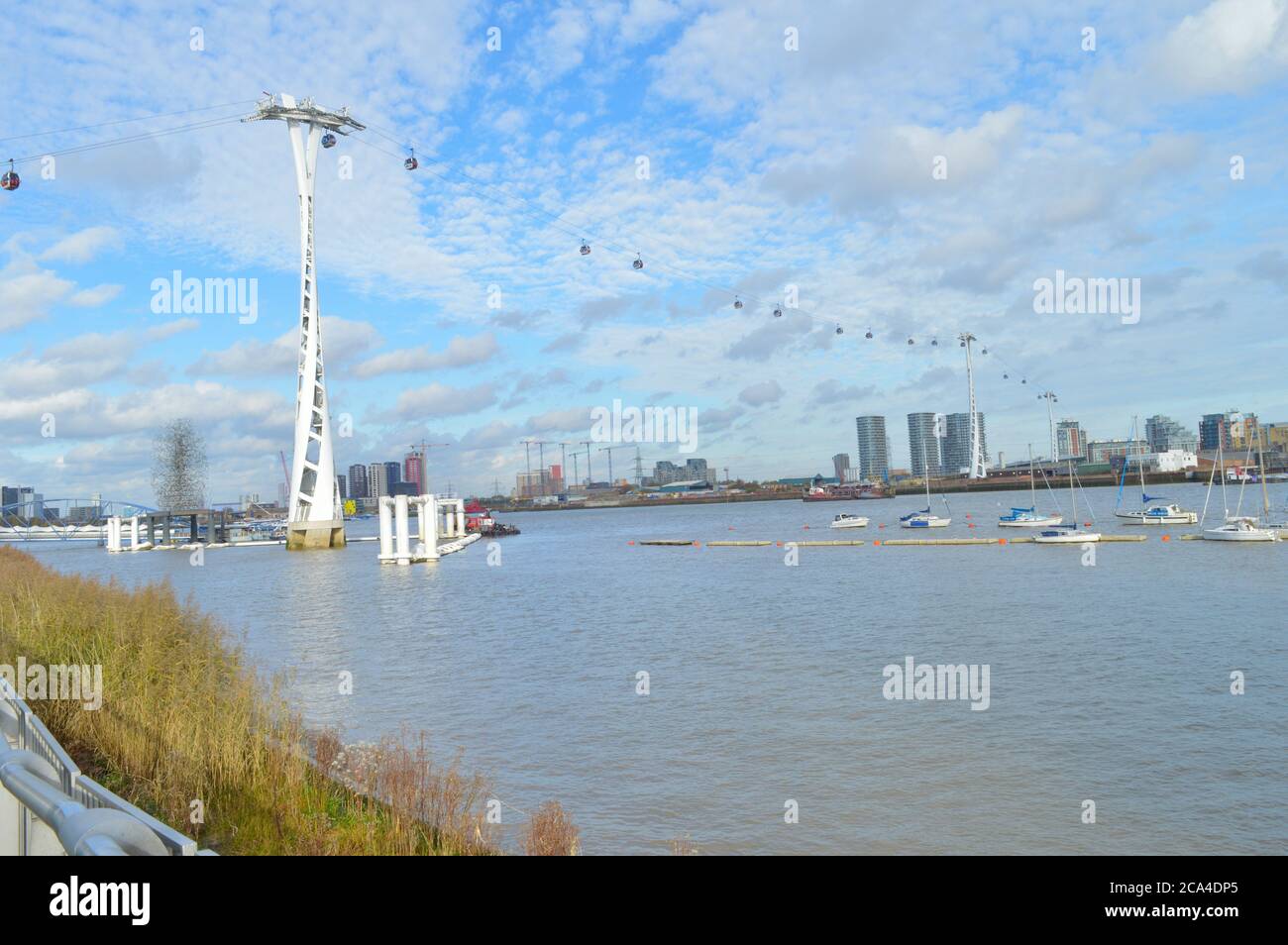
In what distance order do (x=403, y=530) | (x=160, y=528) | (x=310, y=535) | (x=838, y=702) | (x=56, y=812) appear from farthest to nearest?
(x=160, y=528), (x=310, y=535), (x=403, y=530), (x=838, y=702), (x=56, y=812)

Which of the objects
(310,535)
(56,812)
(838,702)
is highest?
(56,812)

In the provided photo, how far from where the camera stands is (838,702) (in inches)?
744

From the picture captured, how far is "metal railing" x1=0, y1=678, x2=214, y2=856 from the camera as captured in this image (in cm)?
326

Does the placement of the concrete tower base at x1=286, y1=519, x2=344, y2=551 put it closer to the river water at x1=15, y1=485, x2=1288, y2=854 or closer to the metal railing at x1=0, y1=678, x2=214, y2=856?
the river water at x1=15, y1=485, x2=1288, y2=854

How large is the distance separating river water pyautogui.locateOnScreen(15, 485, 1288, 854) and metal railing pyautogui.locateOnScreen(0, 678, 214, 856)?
275 inches

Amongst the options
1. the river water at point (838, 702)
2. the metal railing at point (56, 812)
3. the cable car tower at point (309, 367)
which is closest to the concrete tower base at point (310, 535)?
the cable car tower at point (309, 367)

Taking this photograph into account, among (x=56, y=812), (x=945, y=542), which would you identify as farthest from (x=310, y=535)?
(x=56, y=812)

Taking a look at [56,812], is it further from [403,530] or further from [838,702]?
[403,530]

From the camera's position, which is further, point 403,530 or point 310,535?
point 310,535

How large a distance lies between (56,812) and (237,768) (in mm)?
7657

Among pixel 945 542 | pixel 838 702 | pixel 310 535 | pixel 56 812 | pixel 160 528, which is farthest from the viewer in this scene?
pixel 160 528

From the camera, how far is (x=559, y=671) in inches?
918

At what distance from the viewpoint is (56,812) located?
352cm

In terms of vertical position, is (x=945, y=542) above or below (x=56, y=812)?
below
